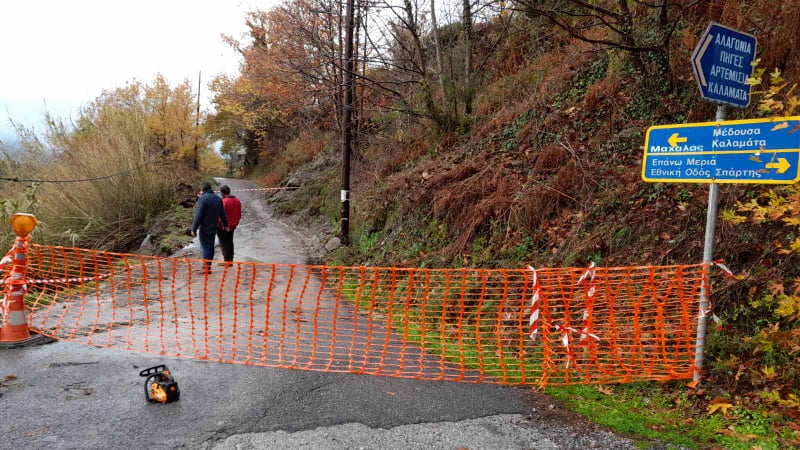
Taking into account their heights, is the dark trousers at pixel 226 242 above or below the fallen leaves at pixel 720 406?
above

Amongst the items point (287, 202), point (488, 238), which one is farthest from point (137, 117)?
point (488, 238)

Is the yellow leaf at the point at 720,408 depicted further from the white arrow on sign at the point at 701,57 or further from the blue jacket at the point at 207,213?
the blue jacket at the point at 207,213

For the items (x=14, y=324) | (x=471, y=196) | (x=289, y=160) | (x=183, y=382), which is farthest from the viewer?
(x=289, y=160)

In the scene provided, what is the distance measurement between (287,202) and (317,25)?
7159 millimetres

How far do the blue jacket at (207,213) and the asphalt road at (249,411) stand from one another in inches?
171

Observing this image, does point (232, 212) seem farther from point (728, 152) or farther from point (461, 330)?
point (728, 152)

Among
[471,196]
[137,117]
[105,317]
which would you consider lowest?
[105,317]

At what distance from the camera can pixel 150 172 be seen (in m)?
15.6

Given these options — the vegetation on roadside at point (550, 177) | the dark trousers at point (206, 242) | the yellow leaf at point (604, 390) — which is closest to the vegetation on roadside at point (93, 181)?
the vegetation on roadside at point (550, 177)

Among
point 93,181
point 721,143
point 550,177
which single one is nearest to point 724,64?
point 721,143

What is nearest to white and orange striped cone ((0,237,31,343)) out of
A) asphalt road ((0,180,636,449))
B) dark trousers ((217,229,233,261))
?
asphalt road ((0,180,636,449))

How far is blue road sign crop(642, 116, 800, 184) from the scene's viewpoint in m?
3.40

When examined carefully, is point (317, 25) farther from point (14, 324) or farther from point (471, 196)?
point (14, 324)

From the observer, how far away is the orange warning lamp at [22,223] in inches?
203
